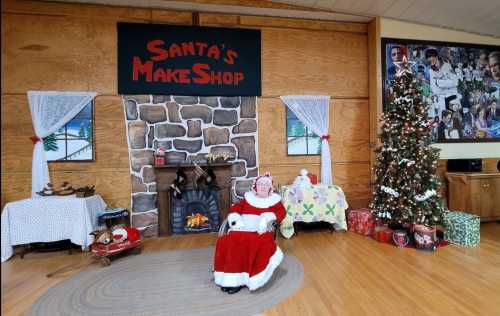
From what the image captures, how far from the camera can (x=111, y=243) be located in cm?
297

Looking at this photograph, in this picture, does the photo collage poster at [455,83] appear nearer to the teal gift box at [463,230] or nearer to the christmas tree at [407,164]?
the christmas tree at [407,164]

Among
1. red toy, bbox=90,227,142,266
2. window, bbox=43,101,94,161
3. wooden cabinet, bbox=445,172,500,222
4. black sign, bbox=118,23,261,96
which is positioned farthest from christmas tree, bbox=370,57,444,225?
window, bbox=43,101,94,161

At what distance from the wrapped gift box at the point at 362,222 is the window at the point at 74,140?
12.9ft

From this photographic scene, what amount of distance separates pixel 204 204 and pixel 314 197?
1626 millimetres

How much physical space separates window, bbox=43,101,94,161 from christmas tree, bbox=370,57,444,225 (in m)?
4.17

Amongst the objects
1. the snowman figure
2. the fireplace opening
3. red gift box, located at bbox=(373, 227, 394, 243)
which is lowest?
red gift box, located at bbox=(373, 227, 394, 243)

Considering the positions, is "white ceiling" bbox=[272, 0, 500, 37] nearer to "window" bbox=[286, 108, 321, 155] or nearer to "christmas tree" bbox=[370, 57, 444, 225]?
"christmas tree" bbox=[370, 57, 444, 225]

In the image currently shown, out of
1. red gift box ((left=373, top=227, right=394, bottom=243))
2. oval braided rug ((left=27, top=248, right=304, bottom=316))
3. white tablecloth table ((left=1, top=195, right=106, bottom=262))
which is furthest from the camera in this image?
red gift box ((left=373, top=227, right=394, bottom=243))

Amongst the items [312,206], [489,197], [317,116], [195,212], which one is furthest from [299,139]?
[489,197]

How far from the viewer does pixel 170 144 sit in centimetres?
396

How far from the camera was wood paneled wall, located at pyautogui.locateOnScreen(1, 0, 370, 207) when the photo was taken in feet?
12.1

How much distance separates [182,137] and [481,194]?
4598mm

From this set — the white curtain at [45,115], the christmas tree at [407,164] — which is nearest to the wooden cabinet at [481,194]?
the christmas tree at [407,164]

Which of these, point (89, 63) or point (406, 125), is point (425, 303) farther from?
point (89, 63)
